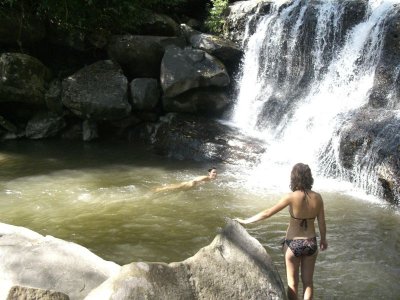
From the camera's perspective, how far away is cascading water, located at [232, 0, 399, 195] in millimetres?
9808

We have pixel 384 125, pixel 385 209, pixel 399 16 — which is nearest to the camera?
pixel 385 209

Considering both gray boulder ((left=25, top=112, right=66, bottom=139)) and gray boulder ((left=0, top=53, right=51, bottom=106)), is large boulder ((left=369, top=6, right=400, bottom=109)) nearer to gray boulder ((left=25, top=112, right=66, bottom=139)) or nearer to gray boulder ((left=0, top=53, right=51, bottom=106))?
gray boulder ((left=25, top=112, right=66, bottom=139))

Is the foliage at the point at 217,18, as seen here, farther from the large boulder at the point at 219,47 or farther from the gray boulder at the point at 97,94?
the gray boulder at the point at 97,94

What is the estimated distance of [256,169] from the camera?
9.45 m

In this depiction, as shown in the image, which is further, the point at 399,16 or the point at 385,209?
the point at 399,16

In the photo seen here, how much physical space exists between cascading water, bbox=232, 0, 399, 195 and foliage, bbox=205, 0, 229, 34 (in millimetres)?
1466

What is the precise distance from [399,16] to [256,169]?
5131 millimetres

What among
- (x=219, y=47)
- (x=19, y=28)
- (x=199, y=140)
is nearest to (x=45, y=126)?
(x=19, y=28)

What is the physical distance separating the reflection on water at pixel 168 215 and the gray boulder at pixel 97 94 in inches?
77.8

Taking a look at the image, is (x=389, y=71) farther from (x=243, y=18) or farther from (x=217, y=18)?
(x=217, y=18)

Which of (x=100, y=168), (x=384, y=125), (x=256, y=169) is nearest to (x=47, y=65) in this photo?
(x=100, y=168)

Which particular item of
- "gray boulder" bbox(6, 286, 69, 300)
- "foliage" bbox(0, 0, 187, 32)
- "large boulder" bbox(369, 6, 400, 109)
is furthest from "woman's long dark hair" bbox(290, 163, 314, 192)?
"foliage" bbox(0, 0, 187, 32)

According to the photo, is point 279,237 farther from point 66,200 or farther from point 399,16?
point 399,16

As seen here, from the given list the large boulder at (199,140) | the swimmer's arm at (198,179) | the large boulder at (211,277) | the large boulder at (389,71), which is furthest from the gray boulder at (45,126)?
the large boulder at (211,277)
